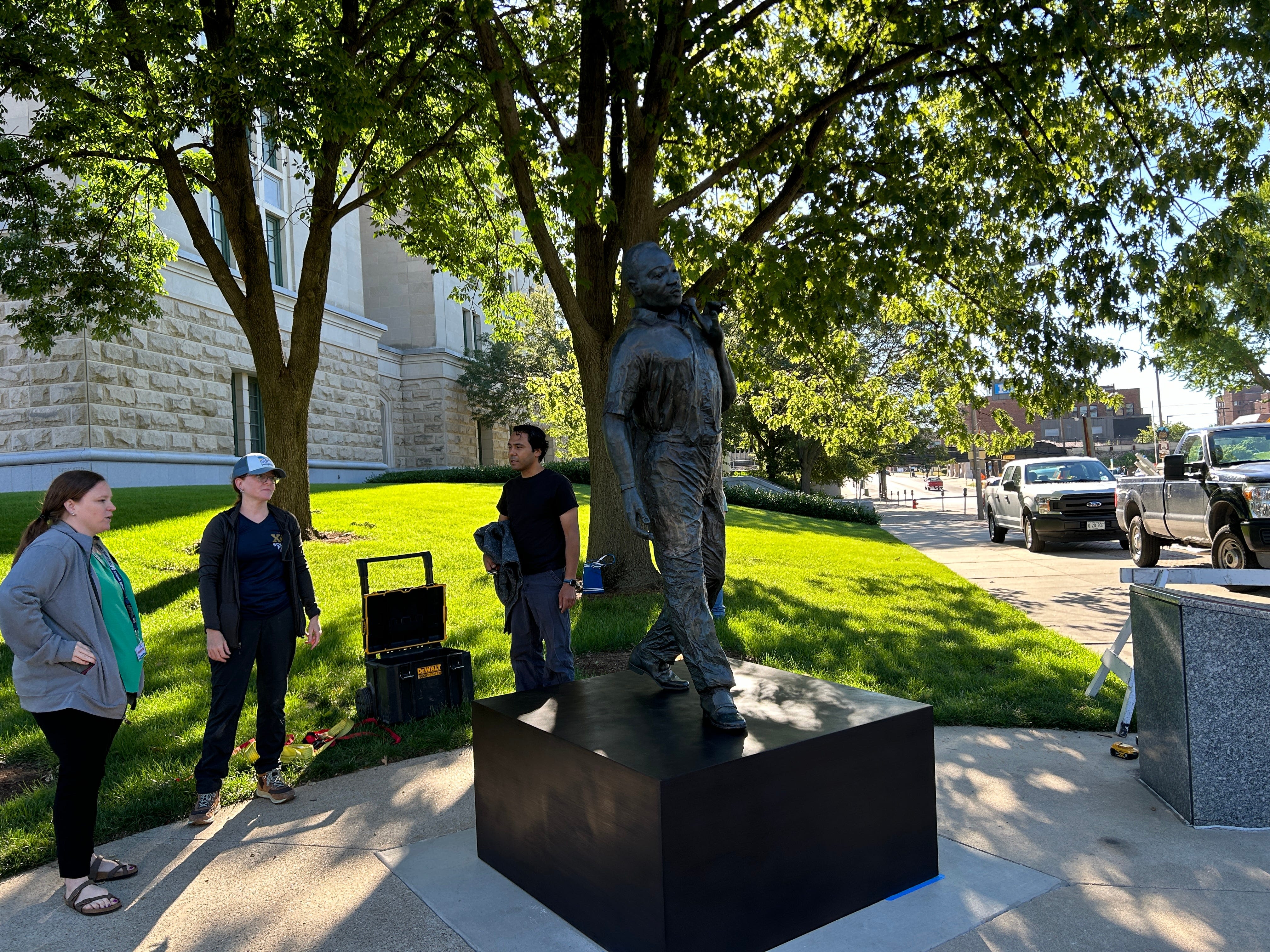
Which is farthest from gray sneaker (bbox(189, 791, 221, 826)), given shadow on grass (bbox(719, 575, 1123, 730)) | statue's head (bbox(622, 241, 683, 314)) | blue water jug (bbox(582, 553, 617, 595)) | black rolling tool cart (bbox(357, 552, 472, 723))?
blue water jug (bbox(582, 553, 617, 595))

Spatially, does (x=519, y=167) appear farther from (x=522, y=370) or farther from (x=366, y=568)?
(x=522, y=370)

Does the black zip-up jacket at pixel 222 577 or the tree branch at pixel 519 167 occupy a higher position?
the tree branch at pixel 519 167

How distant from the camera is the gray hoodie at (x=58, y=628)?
11.7 ft

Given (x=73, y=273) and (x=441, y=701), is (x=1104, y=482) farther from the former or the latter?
(x=73, y=273)

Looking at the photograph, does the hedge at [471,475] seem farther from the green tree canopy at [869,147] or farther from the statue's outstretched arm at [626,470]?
the statue's outstretched arm at [626,470]

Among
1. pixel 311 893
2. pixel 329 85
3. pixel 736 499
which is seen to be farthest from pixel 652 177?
pixel 736 499

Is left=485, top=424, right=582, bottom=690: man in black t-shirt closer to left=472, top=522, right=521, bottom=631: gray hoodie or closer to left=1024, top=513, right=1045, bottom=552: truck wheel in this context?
left=472, top=522, right=521, bottom=631: gray hoodie

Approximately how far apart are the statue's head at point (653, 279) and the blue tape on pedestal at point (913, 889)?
2.81m

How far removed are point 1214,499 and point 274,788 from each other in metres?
11.6

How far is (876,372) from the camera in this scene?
112ft

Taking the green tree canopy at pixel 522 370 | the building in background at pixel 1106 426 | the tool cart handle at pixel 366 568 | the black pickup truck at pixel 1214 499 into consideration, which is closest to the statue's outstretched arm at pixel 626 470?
the tool cart handle at pixel 366 568

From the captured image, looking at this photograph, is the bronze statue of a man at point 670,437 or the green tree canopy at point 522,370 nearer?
the bronze statue of a man at point 670,437

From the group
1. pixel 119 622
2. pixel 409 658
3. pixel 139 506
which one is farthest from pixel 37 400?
pixel 119 622

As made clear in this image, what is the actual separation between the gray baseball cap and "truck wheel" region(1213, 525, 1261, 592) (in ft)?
35.4
